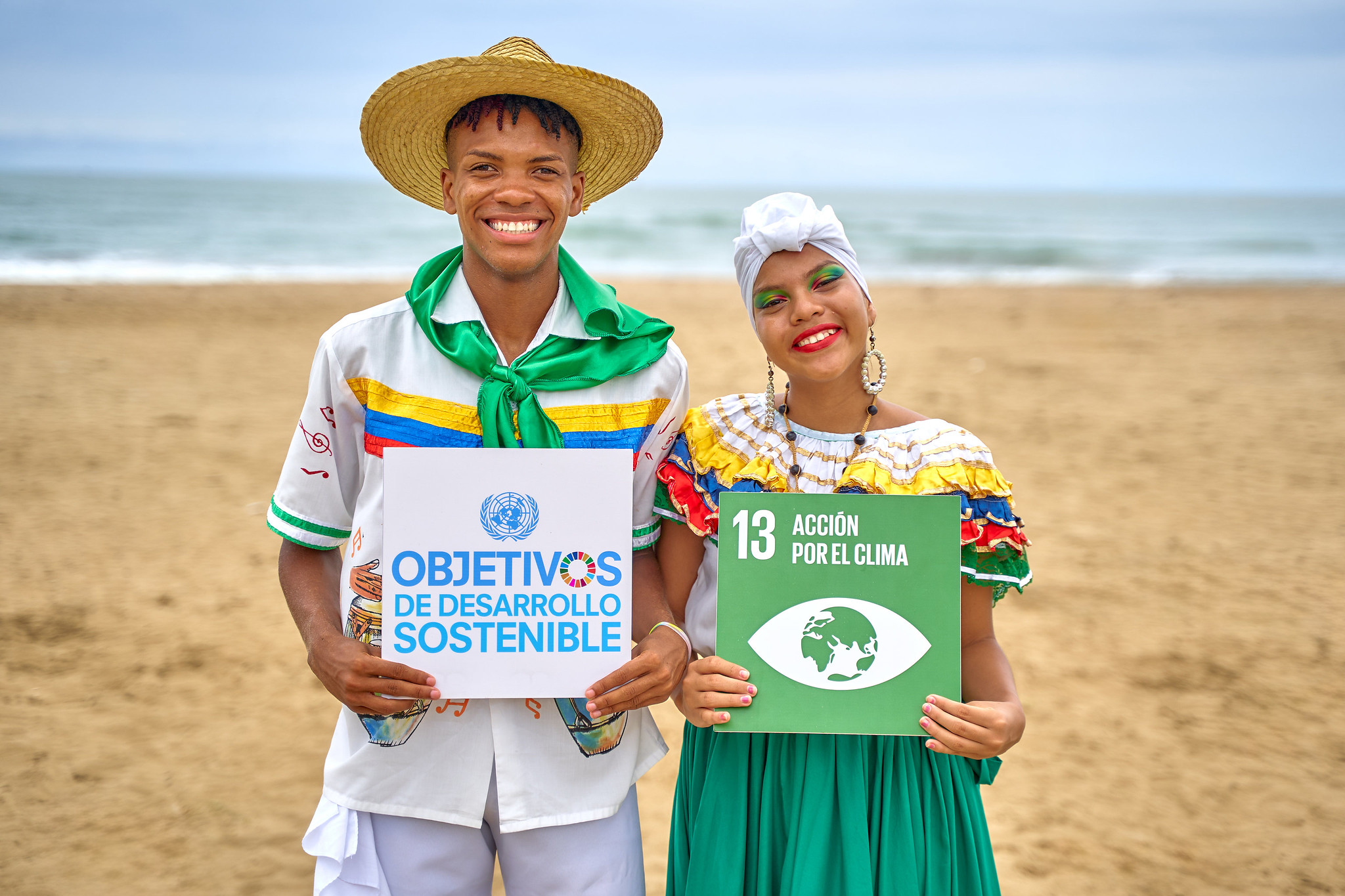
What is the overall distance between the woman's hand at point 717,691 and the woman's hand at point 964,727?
35 cm

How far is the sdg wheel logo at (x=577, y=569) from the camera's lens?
6.34 ft

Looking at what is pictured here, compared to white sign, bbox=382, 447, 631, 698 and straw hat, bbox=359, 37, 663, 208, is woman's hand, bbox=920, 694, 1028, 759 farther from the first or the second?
straw hat, bbox=359, 37, 663, 208

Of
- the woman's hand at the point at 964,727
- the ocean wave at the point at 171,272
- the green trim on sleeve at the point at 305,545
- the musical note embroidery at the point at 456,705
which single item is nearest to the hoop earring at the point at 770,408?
the woman's hand at the point at 964,727

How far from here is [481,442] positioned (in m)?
2.02

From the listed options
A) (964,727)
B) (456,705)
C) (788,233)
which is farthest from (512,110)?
(964,727)

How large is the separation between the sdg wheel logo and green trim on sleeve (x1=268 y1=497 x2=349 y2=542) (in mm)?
551

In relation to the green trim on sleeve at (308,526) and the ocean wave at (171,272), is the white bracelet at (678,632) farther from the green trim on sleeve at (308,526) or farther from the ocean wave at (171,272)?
the ocean wave at (171,272)

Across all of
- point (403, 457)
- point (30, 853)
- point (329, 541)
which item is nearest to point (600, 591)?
point (403, 457)

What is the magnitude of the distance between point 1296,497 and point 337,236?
30936 millimetres

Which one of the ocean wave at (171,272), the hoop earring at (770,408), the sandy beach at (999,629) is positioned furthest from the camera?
the ocean wave at (171,272)

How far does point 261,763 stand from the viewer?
13.7ft

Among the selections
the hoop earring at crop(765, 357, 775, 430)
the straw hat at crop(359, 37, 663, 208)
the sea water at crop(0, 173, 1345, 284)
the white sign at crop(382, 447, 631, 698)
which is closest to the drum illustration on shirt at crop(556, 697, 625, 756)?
the white sign at crop(382, 447, 631, 698)

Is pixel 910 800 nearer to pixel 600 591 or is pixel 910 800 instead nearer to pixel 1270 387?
→ pixel 600 591

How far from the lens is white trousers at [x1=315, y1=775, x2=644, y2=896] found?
6.85ft
